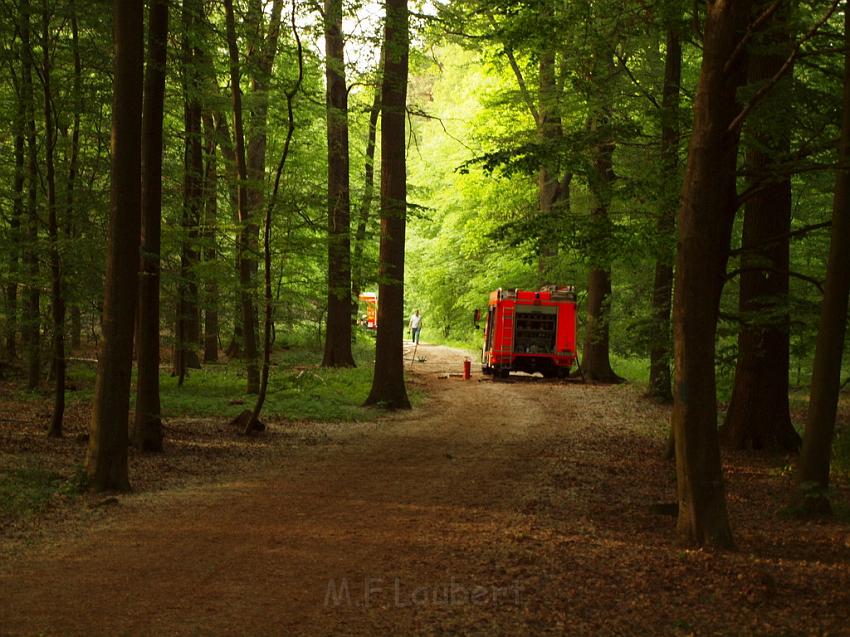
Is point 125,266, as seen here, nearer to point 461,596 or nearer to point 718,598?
point 461,596

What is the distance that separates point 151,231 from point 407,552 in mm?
6691

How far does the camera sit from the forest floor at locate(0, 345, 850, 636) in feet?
17.4

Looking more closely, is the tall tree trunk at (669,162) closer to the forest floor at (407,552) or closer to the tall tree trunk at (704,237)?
the forest floor at (407,552)

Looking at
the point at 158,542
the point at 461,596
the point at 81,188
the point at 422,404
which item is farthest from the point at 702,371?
the point at 422,404

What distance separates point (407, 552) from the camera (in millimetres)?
6812

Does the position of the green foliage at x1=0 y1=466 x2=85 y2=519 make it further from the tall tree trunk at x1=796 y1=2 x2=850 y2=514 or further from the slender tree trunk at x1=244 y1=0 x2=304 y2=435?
the tall tree trunk at x1=796 y1=2 x2=850 y2=514

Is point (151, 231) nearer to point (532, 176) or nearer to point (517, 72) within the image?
point (532, 176)

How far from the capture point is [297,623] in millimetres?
5117

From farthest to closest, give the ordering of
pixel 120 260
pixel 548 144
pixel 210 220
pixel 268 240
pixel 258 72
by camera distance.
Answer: pixel 210 220
pixel 268 240
pixel 258 72
pixel 548 144
pixel 120 260

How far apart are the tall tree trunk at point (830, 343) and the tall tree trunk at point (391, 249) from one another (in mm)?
9622

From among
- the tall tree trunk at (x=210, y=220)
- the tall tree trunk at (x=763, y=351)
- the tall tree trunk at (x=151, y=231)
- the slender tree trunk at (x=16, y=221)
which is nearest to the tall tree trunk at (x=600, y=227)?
the tall tree trunk at (x=763, y=351)

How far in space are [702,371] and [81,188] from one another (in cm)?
991

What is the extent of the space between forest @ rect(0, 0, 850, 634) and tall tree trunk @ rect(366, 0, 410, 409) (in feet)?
0.20

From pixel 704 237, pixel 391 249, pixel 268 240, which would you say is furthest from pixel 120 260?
pixel 391 249
